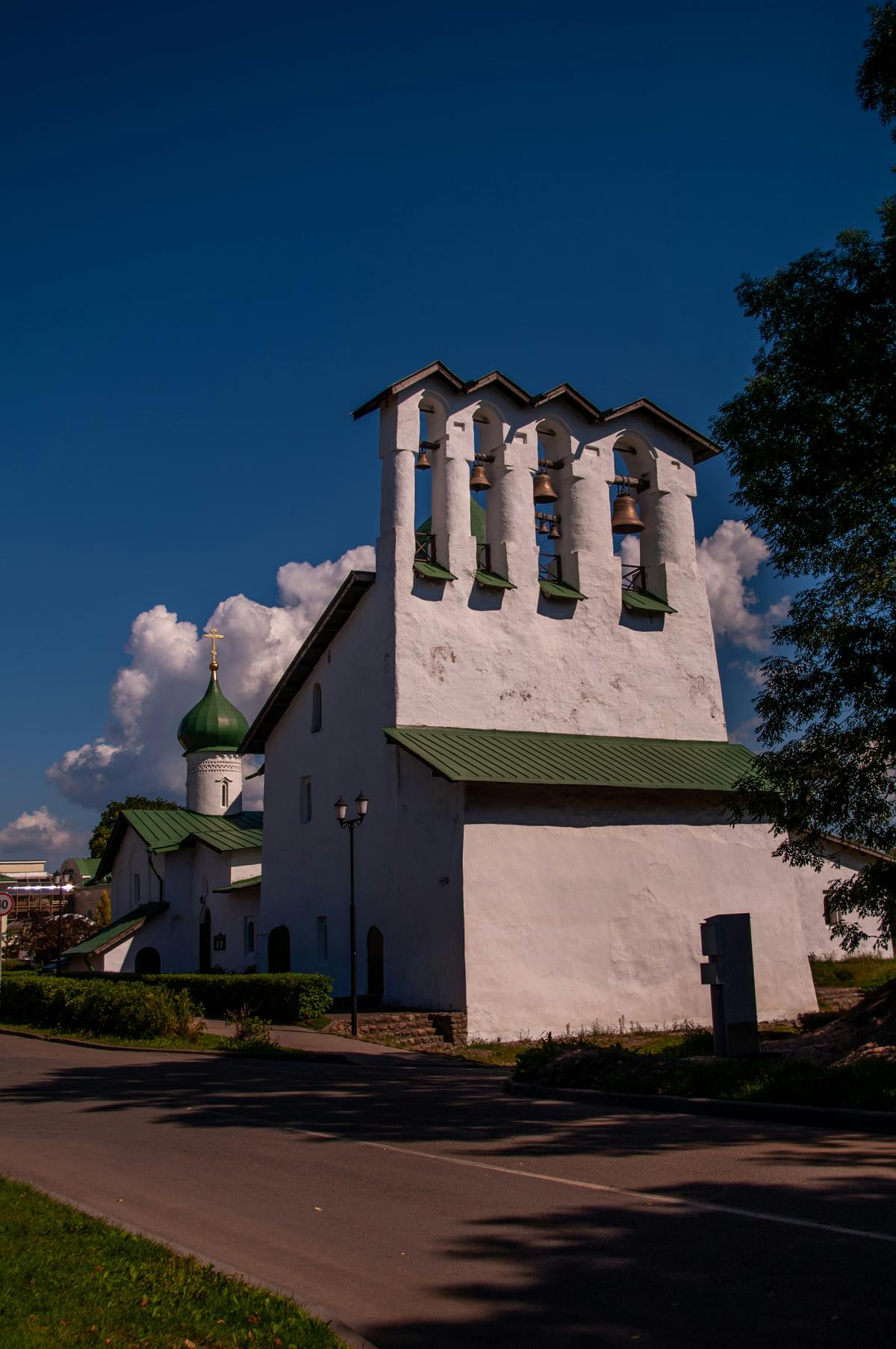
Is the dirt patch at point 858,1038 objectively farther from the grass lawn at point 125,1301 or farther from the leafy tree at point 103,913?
the leafy tree at point 103,913

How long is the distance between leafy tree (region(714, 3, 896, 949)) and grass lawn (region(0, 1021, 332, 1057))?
27.5 ft

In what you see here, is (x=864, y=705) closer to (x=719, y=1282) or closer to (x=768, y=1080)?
(x=768, y=1080)

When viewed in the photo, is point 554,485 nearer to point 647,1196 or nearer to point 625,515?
point 625,515

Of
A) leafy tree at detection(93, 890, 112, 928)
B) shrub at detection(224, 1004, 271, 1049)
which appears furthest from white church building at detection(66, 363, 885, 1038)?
leafy tree at detection(93, 890, 112, 928)

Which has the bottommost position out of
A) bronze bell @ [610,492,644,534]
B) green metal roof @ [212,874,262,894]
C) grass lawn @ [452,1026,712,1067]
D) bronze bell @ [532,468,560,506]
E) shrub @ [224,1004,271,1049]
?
grass lawn @ [452,1026,712,1067]

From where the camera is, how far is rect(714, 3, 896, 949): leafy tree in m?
14.1

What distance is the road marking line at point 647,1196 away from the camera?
6074mm

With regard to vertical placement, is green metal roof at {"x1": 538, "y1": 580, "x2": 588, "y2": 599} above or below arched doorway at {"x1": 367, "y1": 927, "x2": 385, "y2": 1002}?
above

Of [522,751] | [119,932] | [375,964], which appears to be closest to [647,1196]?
[522,751]

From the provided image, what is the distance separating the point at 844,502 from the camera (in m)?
14.5

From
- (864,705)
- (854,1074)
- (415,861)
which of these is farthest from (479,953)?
(854,1074)

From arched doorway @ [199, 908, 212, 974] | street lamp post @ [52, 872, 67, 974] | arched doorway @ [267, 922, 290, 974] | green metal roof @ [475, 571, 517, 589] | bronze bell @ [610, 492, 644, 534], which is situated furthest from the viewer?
street lamp post @ [52, 872, 67, 974]

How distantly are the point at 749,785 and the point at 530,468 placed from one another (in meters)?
13.2

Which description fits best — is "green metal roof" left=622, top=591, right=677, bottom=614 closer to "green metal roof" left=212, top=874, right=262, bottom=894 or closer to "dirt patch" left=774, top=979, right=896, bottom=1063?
"dirt patch" left=774, top=979, right=896, bottom=1063
